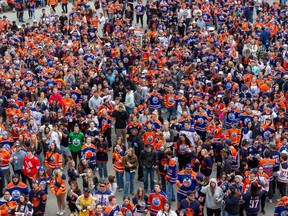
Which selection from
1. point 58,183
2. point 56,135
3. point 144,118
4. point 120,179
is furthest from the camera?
point 144,118

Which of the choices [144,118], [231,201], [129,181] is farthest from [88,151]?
[231,201]

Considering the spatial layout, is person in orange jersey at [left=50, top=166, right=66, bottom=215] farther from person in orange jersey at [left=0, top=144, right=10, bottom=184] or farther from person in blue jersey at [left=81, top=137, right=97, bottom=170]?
person in orange jersey at [left=0, top=144, right=10, bottom=184]

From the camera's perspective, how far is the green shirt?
55.9 feet

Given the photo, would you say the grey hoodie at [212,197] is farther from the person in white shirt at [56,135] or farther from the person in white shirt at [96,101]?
the person in white shirt at [96,101]

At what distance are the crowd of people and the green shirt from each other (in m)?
0.03

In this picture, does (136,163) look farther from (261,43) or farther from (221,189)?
(261,43)

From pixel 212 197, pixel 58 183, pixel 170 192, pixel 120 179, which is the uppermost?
pixel 58 183

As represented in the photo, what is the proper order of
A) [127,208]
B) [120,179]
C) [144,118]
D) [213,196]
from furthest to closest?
[144,118]
[120,179]
[213,196]
[127,208]

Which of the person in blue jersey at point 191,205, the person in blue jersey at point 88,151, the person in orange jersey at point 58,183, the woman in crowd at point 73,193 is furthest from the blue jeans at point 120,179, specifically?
the person in blue jersey at point 191,205

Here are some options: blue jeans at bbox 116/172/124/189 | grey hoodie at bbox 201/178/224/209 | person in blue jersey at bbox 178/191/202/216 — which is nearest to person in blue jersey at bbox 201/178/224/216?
grey hoodie at bbox 201/178/224/209

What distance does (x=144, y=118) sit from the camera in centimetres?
1797

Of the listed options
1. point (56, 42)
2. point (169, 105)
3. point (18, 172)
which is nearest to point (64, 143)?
point (18, 172)

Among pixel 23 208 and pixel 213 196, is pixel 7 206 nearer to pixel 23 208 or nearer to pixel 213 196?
pixel 23 208

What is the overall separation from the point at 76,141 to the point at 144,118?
215 cm
